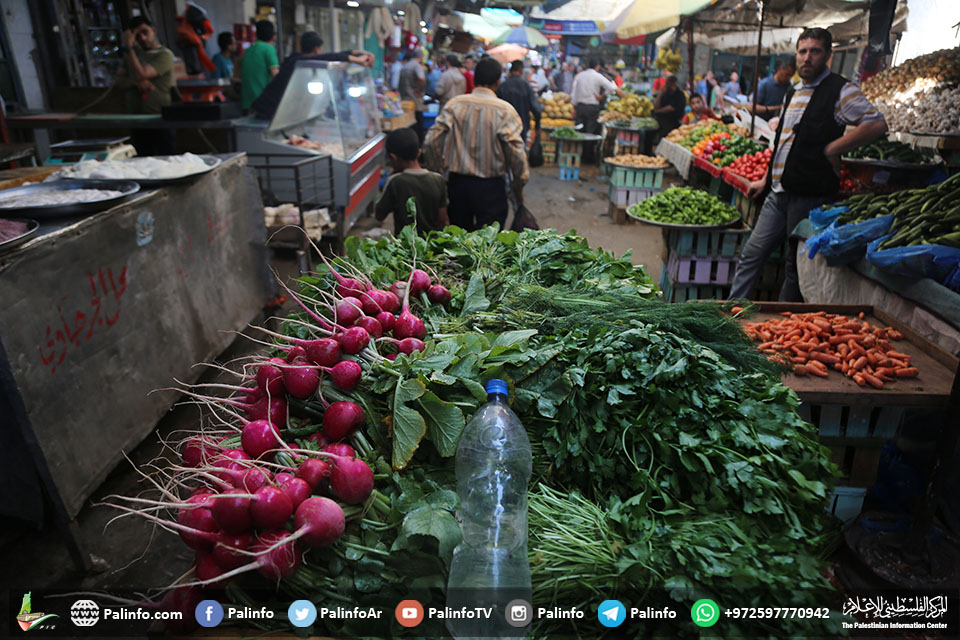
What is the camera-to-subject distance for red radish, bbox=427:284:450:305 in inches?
106

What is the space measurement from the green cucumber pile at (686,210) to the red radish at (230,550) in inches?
194

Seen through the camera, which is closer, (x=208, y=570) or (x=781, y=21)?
(x=208, y=570)

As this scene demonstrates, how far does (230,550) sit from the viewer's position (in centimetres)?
144

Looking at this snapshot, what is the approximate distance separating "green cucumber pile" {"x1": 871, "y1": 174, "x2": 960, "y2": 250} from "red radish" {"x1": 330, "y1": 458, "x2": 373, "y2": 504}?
3.75m

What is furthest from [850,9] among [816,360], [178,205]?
[178,205]

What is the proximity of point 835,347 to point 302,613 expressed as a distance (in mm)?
2977

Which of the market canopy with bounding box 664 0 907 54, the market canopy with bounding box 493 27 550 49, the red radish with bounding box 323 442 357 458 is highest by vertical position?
the market canopy with bounding box 493 27 550 49

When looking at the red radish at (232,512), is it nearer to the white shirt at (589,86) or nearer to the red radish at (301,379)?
the red radish at (301,379)

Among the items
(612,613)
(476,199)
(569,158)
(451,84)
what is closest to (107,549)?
(612,613)

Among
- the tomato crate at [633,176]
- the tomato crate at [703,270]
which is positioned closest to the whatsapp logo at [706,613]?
the tomato crate at [703,270]

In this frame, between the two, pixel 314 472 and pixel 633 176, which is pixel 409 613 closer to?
pixel 314 472

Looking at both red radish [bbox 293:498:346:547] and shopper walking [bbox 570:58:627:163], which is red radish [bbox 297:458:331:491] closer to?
red radish [bbox 293:498:346:547]

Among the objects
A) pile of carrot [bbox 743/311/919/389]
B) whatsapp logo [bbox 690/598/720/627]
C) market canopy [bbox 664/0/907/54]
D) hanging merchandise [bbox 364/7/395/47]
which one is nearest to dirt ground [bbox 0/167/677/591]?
whatsapp logo [bbox 690/598/720/627]

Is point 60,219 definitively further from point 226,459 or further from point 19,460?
point 226,459
